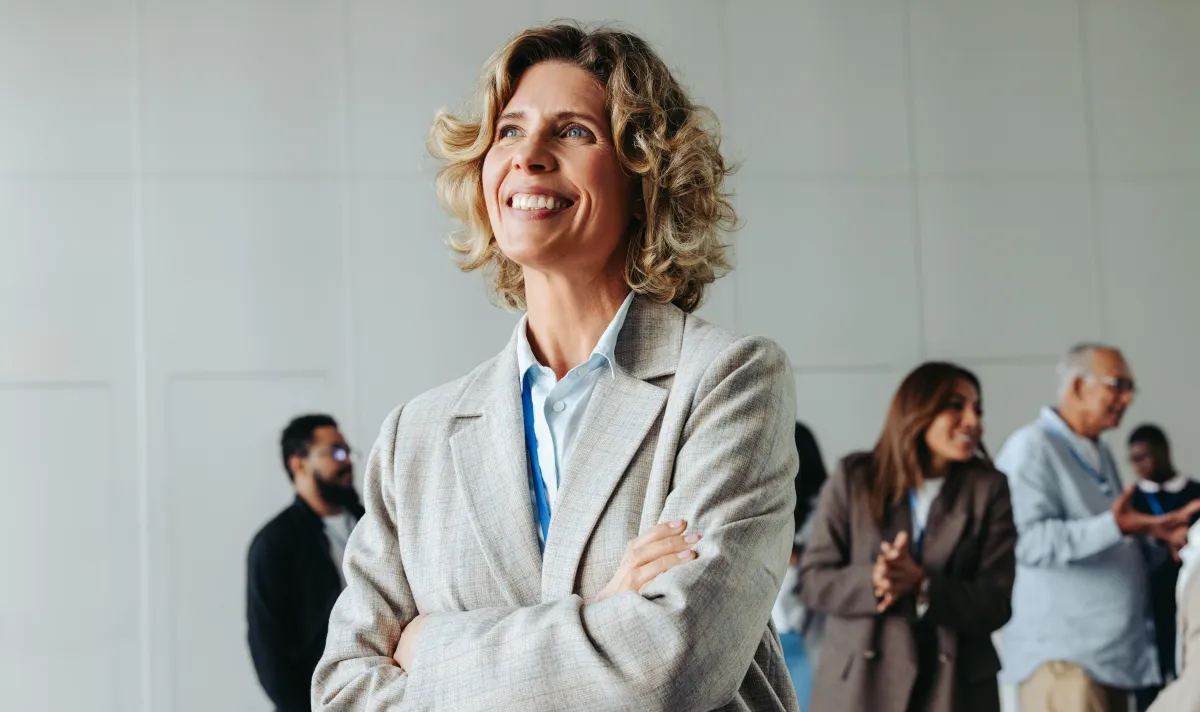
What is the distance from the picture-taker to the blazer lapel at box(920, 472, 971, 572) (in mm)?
4141

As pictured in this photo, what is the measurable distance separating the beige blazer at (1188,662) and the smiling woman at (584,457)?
3.62ft

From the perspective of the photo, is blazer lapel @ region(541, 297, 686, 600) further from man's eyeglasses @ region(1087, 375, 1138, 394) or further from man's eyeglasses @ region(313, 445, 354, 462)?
man's eyeglasses @ region(1087, 375, 1138, 394)

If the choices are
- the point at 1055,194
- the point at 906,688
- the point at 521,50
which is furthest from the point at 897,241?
the point at 521,50

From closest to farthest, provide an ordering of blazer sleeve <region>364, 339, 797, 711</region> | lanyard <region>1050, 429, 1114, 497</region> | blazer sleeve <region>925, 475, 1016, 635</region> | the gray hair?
blazer sleeve <region>364, 339, 797, 711</region> < blazer sleeve <region>925, 475, 1016, 635</region> < lanyard <region>1050, 429, 1114, 497</region> < the gray hair

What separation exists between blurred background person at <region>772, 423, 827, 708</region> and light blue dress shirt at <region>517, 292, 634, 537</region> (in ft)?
9.03

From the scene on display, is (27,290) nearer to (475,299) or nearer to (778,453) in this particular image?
(475,299)

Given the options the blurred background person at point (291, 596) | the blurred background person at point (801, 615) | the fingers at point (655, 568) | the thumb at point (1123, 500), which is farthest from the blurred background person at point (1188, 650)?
the blurred background person at point (291, 596)

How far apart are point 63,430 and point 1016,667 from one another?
159 inches

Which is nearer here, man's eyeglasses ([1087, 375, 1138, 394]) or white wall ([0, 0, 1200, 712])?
man's eyeglasses ([1087, 375, 1138, 394])

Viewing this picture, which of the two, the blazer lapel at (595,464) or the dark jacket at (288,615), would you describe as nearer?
the blazer lapel at (595,464)

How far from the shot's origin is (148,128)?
5.65 meters

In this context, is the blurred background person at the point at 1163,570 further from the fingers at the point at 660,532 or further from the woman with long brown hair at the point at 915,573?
the fingers at the point at 660,532

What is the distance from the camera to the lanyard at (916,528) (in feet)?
13.8

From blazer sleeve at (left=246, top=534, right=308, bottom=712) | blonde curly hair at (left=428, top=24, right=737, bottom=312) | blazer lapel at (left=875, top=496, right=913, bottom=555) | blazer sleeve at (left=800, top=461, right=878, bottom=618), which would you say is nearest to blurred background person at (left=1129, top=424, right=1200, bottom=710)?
blazer lapel at (left=875, top=496, right=913, bottom=555)
